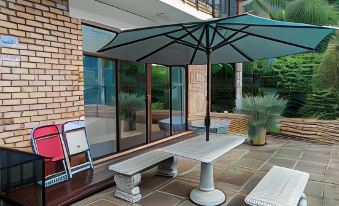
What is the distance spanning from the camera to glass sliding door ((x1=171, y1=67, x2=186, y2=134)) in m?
7.25

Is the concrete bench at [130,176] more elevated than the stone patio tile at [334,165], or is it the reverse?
the concrete bench at [130,176]

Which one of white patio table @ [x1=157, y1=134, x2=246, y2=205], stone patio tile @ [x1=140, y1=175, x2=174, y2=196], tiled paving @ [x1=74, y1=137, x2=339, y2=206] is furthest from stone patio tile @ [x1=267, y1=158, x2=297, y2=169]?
stone patio tile @ [x1=140, y1=175, x2=174, y2=196]

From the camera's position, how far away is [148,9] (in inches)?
219

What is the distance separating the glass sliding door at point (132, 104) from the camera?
215 inches

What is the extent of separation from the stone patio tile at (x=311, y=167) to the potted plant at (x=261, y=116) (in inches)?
59.0

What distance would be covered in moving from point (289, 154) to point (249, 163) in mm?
1246

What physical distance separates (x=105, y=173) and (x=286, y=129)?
5.46 metres

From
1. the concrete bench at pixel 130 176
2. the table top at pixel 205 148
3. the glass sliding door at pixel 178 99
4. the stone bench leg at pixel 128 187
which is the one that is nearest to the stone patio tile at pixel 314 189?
the table top at pixel 205 148

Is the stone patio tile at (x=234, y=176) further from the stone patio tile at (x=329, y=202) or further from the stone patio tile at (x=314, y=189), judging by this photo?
the stone patio tile at (x=329, y=202)

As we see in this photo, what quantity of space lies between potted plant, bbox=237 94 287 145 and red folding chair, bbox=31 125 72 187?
4.42 metres

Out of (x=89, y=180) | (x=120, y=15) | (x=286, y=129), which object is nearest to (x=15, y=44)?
(x=89, y=180)

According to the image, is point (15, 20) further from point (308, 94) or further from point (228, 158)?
point (308, 94)

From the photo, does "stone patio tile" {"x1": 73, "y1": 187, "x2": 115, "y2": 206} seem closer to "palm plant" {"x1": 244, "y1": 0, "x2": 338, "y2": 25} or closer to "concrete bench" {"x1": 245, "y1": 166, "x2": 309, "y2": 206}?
"concrete bench" {"x1": 245, "y1": 166, "x2": 309, "y2": 206}

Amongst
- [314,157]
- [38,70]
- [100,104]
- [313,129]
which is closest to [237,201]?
[100,104]
